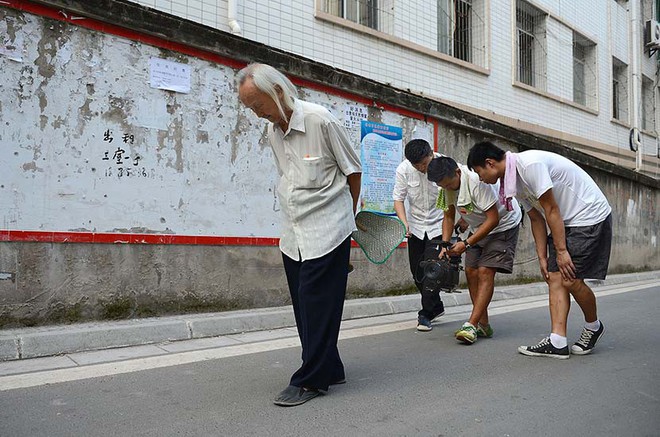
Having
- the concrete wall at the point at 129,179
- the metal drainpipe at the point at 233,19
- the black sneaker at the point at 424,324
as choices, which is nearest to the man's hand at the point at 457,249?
the black sneaker at the point at 424,324

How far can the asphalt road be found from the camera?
2986 millimetres

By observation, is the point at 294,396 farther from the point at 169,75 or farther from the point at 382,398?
the point at 169,75

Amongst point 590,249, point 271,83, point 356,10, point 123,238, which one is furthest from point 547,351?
point 356,10

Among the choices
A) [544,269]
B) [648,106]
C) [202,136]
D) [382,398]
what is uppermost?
[648,106]

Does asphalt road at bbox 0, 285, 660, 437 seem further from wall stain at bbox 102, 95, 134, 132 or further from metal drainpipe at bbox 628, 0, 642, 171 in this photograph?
metal drainpipe at bbox 628, 0, 642, 171

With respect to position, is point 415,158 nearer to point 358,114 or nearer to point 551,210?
point 551,210

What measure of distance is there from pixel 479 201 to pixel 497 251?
1.68 feet

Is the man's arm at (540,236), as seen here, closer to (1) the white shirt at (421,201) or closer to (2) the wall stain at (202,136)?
(1) the white shirt at (421,201)

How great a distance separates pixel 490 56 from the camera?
1192 cm

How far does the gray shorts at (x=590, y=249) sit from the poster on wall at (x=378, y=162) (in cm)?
374

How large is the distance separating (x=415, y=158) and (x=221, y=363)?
243cm

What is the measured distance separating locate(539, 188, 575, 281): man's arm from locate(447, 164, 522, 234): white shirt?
625 millimetres

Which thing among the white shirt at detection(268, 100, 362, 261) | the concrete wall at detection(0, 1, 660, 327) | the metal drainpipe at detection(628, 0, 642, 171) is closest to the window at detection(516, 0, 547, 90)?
the metal drainpipe at detection(628, 0, 642, 171)

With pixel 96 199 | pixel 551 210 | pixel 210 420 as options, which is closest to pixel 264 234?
pixel 96 199
